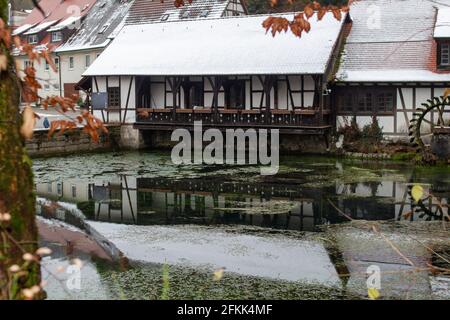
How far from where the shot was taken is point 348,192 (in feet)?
54.3

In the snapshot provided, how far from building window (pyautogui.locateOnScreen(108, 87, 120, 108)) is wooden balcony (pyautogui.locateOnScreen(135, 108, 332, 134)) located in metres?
1.70

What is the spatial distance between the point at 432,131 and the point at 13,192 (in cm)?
2064

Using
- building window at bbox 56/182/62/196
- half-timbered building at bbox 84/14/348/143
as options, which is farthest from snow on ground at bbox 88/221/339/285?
half-timbered building at bbox 84/14/348/143

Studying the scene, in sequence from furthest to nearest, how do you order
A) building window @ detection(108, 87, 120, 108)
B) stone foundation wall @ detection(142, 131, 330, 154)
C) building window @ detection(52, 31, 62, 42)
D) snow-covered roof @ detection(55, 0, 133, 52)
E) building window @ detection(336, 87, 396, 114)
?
building window @ detection(52, 31, 62, 42) → snow-covered roof @ detection(55, 0, 133, 52) → building window @ detection(108, 87, 120, 108) → stone foundation wall @ detection(142, 131, 330, 154) → building window @ detection(336, 87, 396, 114)

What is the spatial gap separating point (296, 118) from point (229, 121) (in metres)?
2.85

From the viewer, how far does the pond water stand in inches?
341

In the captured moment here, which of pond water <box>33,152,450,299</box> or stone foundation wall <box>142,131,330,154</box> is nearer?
pond water <box>33,152,450,299</box>

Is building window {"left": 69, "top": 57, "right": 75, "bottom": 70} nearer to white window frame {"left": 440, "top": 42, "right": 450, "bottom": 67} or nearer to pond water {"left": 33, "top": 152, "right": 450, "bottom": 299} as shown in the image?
pond water {"left": 33, "top": 152, "right": 450, "bottom": 299}

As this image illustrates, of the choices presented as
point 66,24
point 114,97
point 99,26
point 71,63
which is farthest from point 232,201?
point 66,24

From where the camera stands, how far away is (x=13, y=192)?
3.37 m

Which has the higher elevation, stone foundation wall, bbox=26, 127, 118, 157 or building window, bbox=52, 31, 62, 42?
building window, bbox=52, 31, 62, 42

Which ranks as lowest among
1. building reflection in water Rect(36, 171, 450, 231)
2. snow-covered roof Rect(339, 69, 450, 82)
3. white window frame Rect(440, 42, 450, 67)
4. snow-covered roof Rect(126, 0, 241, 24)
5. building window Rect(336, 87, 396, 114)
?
building reflection in water Rect(36, 171, 450, 231)

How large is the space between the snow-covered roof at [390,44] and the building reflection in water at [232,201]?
797 cm
